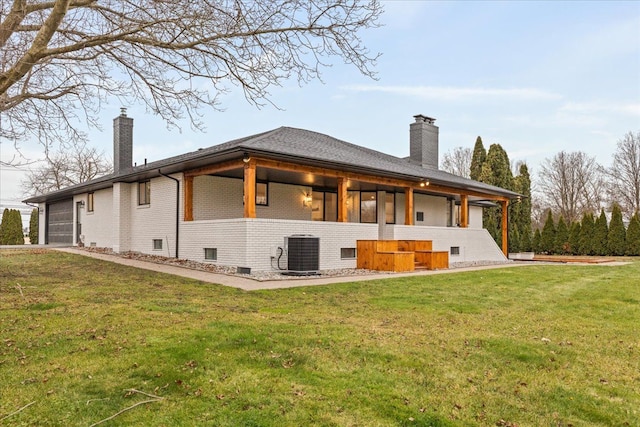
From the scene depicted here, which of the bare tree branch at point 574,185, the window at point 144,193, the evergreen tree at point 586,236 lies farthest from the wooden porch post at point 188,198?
the bare tree branch at point 574,185

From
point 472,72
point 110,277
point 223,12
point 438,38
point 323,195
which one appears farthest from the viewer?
point 323,195

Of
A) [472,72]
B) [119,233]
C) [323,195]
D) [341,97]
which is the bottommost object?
[119,233]

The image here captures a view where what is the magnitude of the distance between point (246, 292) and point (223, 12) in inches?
185

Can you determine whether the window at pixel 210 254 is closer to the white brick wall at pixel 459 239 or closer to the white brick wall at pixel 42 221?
the white brick wall at pixel 459 239

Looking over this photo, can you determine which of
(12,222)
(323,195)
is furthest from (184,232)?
(12,222)

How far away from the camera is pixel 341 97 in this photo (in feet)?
48.5

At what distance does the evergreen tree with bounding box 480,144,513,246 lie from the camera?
2768 centimetres

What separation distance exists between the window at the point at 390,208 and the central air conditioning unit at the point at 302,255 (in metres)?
7.78

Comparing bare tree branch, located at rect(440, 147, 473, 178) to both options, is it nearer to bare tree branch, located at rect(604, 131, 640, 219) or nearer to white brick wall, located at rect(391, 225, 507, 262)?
bare tree branch, located at rect(604, 131, 640, 219)

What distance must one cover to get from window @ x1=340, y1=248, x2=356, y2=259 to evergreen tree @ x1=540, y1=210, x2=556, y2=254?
1836 centimetres

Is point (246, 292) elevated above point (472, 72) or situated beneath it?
situated beneath

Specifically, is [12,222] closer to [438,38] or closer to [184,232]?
[184,232]

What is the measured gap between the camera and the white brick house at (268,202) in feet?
38.1

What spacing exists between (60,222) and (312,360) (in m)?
24.4
